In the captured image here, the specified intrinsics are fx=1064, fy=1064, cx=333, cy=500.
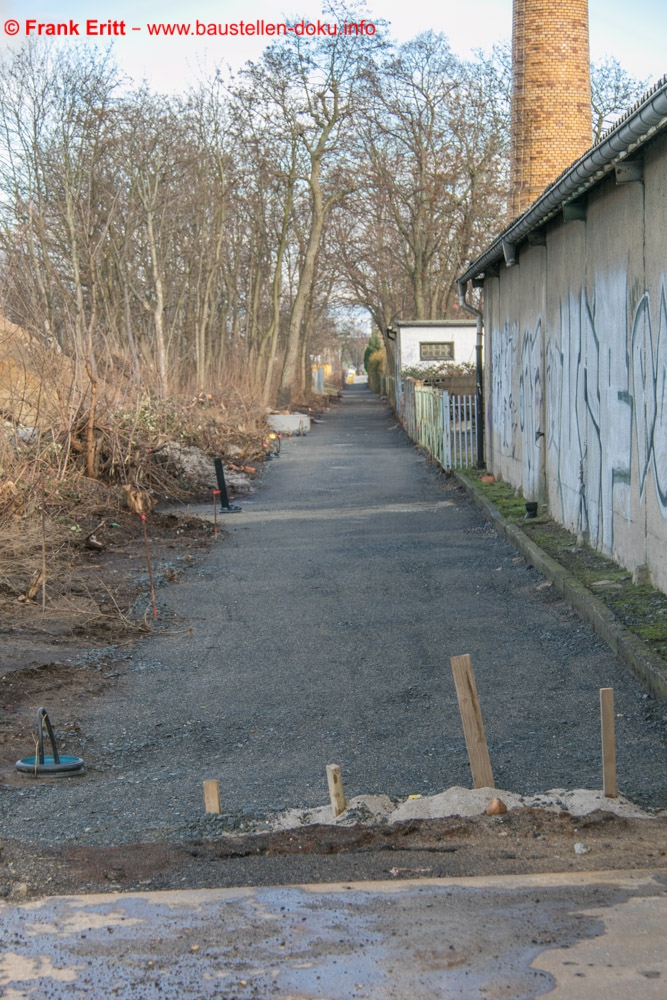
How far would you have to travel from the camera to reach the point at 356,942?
3.34 meters

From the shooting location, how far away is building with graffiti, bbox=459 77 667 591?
7906 millimetres

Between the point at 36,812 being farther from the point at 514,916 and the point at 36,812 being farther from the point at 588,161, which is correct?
the point at 588,161

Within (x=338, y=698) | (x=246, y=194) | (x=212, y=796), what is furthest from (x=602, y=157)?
(x=246, y=194)

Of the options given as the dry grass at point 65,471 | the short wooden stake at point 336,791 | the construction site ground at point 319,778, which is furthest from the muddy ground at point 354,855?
the dry grass at point 65,471

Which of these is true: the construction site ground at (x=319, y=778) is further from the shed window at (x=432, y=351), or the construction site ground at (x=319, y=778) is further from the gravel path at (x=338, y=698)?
the shed window at (x=432, y=351)

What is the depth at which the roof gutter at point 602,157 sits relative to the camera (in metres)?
6.46

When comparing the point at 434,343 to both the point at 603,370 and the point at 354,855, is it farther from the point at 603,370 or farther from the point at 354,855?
the point at 354,855

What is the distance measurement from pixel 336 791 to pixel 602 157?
5.40 m

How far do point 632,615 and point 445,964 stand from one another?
4.61 metres

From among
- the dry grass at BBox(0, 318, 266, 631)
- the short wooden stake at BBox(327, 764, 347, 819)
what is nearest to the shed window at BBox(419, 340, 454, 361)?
the dry grass at BBox(0, 318, 266, 631)

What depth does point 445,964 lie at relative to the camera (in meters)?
3.18

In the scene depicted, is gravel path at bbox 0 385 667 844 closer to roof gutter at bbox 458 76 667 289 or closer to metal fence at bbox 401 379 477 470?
roof gutter at bbox 458 76 667 289

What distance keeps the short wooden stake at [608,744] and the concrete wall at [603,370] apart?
11.9 ft

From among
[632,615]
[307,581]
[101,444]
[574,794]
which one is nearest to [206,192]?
[101,444]
